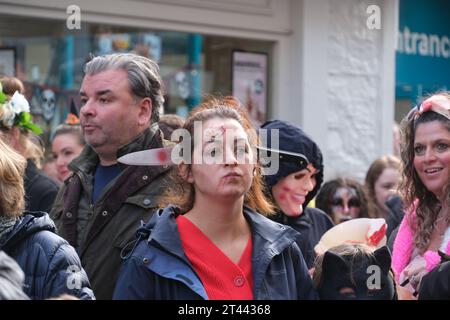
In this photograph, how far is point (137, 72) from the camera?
12.2 ft

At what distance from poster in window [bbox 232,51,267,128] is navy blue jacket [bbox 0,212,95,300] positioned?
4402 mm

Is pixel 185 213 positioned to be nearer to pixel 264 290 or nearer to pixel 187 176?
pixel 187 176

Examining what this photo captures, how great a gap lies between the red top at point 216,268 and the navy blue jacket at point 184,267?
0.09 feet

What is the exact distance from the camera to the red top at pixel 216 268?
2.66m

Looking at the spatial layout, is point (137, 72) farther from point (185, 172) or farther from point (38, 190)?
point (38, 190)

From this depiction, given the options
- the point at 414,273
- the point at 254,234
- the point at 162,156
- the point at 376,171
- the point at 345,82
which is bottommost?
the point at 414,273

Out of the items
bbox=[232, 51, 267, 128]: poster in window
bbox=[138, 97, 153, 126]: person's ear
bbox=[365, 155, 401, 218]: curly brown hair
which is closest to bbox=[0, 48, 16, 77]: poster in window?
bbox=[232, 51, 267, 128]: poster in window

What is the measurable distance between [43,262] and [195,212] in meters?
0.54

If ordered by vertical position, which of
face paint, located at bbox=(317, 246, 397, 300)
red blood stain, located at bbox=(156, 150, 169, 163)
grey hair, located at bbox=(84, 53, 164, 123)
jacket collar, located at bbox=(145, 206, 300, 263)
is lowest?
face paint, located at bbox=(317, 246, 397, 300)

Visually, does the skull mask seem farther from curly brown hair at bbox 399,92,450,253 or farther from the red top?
the red top

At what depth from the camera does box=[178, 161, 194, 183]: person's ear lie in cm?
291

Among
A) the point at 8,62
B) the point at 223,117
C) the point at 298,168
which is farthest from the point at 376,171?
the point at 223,117
